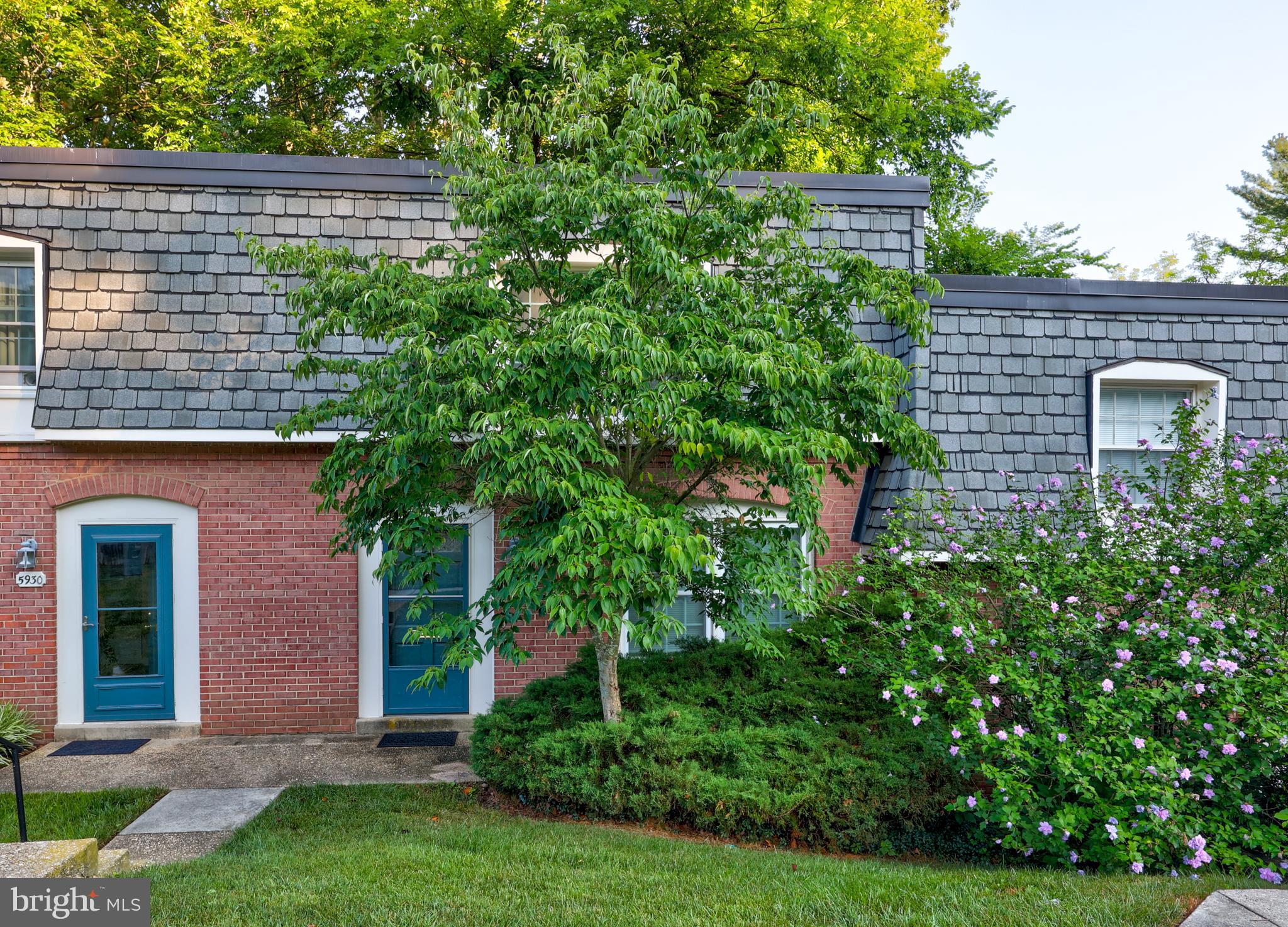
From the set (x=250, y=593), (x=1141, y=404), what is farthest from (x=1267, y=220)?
(x=250, y=593)

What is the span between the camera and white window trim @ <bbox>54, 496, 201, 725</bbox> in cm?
859

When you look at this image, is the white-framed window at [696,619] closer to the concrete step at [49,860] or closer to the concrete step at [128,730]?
the concrete step at [128,730]

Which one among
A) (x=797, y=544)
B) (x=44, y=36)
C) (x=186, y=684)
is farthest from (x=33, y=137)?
(x=797, y=544)

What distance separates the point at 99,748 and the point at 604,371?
6.58m

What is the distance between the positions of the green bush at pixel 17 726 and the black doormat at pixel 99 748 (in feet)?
1.02

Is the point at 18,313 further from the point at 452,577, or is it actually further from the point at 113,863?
the point at 113,863

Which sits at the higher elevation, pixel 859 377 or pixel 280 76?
pixel 280 76

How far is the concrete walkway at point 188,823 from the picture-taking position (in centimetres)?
568

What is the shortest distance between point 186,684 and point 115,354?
10.9 ft

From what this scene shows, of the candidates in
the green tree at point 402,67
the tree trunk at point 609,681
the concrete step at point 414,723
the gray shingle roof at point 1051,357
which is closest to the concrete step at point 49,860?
the tree trunk at point 609,681

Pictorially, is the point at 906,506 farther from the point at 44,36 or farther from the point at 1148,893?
the point at 44,36

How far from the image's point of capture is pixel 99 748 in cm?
830

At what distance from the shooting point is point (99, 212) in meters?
8.52

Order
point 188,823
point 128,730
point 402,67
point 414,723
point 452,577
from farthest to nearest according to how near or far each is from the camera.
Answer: point 402,67
point 452,577
point 414,723
point 128,730
point 188,823
